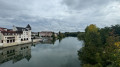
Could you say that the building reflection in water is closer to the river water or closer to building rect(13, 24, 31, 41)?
the river water

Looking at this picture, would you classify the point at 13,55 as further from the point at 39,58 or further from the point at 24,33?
the point at 24,33

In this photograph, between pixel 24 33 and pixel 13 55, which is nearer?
pixel 13 55

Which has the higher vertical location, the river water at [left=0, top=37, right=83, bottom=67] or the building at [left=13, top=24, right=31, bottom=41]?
the building at [left=13, top=24, right=31, bottom=41]

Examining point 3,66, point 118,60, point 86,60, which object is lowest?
point 3,66

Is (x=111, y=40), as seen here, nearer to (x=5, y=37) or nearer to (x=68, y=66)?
(x=68, y=66)

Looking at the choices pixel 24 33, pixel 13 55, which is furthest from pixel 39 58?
pixel 24 33

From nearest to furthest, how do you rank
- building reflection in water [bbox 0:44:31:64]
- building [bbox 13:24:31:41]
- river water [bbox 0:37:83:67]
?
1. river water [bbox 0:37:83:67]
2. building reflection in water [bbox 0:44:31:64]
3. building [bbox 13:24:31:41]

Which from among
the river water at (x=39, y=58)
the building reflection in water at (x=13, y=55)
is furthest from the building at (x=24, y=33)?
the river water at (x=39, y=58)

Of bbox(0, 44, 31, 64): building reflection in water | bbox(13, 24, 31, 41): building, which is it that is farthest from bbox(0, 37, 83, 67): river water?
bbox(13, 24, 31, 41): building

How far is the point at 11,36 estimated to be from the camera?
104ft

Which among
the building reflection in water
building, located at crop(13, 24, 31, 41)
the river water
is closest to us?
the river water

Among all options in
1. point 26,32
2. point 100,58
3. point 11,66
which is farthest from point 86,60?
point 26,32

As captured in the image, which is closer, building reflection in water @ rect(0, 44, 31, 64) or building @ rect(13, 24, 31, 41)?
building reflection in water @ rect(0, 44, 31, 64)

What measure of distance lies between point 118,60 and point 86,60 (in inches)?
329
